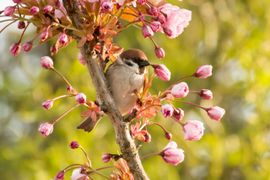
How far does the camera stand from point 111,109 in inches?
94.6

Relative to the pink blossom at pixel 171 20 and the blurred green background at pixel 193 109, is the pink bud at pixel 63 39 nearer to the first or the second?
the pink blossom at pixel 171 20

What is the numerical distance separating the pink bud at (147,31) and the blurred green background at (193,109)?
3.19 meters

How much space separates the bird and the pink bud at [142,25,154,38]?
238 millimetres

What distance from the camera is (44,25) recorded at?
7.86 feet

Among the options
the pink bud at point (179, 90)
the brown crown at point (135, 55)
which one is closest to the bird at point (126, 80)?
the brown crown at point (135, 55)

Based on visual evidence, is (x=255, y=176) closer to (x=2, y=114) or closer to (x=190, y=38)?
(x=190, y=38)

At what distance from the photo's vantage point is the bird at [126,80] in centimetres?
267

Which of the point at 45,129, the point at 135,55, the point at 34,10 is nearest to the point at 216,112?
the point at 45,129

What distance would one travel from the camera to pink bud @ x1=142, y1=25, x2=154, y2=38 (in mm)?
2389

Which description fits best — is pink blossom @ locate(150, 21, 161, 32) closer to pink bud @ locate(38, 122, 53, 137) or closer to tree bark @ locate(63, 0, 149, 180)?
tree bark @ locate(63, 0, 149, 180)

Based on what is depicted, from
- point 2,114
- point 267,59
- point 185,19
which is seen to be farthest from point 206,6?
point 185,19

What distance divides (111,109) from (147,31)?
0.91ft

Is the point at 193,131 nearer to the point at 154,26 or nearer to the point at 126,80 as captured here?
the point at 154,26

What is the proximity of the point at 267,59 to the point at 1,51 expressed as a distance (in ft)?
12.2
